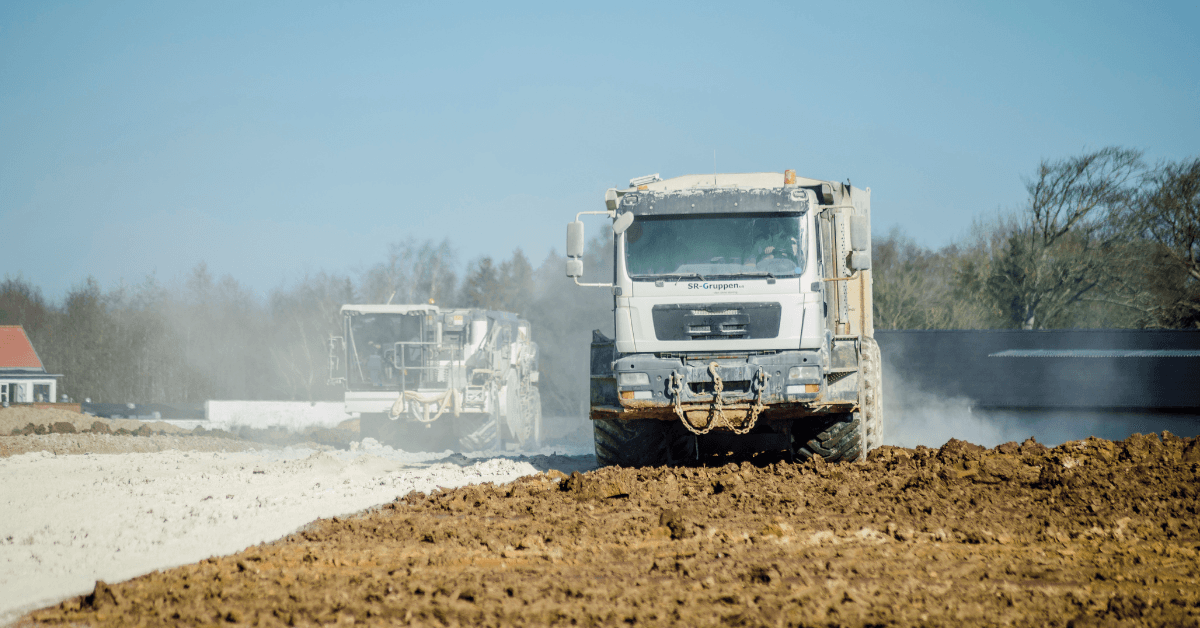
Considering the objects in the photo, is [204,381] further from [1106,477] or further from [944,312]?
[1106,477]

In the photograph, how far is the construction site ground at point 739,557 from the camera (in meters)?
4.79

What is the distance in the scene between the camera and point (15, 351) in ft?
119

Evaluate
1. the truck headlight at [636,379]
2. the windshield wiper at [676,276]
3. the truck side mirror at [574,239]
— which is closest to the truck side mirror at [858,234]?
the windshield wiper at [676,276]

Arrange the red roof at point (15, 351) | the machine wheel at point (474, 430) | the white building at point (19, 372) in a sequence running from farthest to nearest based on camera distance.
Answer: the red roof at point (15, 351), the white building at point (19, 372), the machine wheel at point (474, 430)

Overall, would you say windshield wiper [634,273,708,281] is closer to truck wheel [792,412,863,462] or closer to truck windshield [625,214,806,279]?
truck windshield [625,214,806,279]

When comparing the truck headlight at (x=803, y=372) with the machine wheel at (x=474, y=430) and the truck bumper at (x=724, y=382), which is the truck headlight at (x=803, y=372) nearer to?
the truck bumper at (x=724, y=382)

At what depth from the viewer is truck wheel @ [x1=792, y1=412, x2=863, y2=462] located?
1055 cm

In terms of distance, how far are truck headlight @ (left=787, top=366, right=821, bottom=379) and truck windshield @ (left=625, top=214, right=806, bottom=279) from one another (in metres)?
1.00

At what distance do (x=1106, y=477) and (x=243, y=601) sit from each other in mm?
7968

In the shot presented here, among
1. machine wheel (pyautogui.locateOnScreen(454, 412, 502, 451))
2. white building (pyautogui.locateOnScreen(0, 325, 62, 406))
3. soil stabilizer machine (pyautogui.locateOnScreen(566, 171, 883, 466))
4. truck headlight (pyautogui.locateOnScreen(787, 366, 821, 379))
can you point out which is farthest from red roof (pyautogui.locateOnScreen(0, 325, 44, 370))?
truck headlight (pyautogui.locateOnScreen(787, 366, 821, 379))

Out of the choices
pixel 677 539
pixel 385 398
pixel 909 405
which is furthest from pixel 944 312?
pixel 677 539

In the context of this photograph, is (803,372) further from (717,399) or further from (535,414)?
(535,414)

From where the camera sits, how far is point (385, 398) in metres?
19.7

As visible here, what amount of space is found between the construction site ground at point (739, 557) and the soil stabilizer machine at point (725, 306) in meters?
0.83
